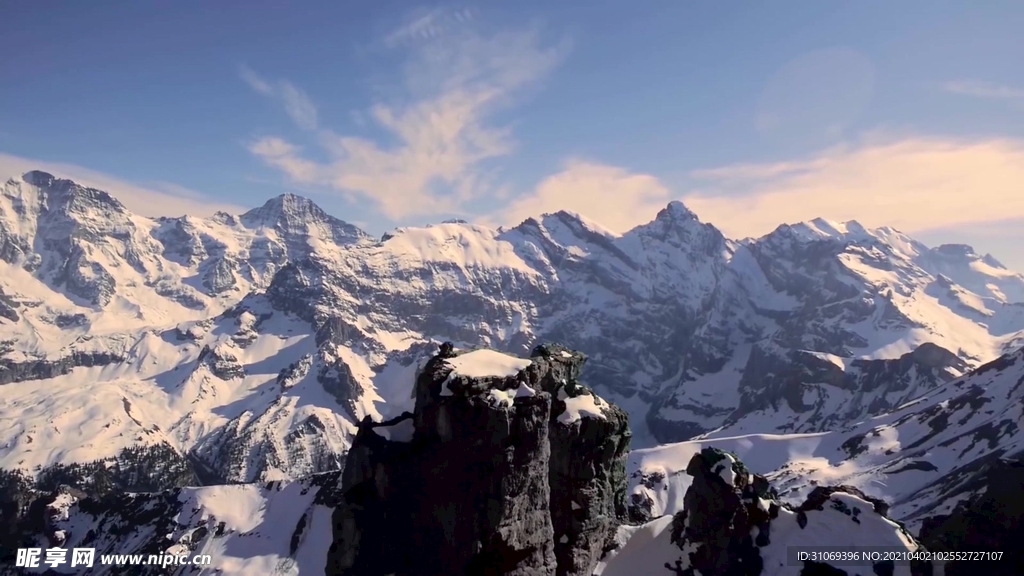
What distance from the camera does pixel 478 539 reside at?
143ft

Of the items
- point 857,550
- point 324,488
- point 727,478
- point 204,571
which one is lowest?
point 204,571

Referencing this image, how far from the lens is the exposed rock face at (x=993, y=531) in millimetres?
63406

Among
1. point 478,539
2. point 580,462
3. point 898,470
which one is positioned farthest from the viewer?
point 898,470

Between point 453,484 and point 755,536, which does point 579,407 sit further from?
point 755,536

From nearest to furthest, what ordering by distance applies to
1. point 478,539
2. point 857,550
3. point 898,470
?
point 478,539, point 857,550, point 898,470

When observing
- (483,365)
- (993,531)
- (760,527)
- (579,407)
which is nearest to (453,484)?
(483,365)

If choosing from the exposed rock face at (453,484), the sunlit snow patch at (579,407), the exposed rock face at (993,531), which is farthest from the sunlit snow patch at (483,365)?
the exposed rock face at (993,531)

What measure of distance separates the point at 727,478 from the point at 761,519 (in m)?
3.70

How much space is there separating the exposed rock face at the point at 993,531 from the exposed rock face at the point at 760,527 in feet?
56.2

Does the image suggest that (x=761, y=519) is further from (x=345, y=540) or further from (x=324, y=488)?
(x=324, y=488)

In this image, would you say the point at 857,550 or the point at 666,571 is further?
the point at 666,571

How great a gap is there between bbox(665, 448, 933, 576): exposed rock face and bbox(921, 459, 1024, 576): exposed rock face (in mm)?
17126

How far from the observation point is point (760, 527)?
54000 millimetres

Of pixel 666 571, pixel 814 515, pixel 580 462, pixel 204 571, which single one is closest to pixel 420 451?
pixel 580 462
